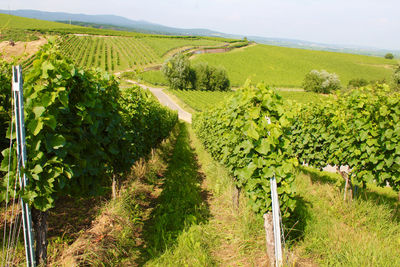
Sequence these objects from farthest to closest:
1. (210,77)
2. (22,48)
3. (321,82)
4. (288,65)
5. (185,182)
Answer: (288,65) → (210,77) → (321,82) → (185,182) → (22,48)

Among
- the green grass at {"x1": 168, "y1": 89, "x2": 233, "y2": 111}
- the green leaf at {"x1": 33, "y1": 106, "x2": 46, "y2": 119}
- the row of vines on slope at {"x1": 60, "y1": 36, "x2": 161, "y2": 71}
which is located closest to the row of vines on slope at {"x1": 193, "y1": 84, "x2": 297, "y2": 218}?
the green leaf at {"x1": 33, "y1": 106, "x2": 46, "y2": 119}

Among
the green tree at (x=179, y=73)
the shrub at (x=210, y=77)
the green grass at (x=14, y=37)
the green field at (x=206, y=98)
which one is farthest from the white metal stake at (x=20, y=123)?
the shrub at (x=210, y=77)

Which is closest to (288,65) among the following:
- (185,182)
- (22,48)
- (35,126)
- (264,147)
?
(185,182)

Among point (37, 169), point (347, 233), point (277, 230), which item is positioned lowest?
point (347, 233)

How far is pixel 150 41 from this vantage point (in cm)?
8850

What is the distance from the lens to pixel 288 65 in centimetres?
7175

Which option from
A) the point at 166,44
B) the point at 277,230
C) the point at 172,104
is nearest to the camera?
the point at 277,230

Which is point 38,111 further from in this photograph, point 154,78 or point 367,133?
point 154,78

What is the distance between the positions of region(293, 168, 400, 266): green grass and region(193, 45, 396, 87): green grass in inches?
2190

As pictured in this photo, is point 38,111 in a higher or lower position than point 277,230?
higher

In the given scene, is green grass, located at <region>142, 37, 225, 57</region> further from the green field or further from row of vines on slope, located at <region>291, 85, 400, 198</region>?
row of vines on slope, located at <region>291, 85, 400, 198</region>

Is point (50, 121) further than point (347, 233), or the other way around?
point (347, 233)

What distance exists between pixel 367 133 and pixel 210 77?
51515mm

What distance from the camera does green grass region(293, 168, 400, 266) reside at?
3.18 meters
